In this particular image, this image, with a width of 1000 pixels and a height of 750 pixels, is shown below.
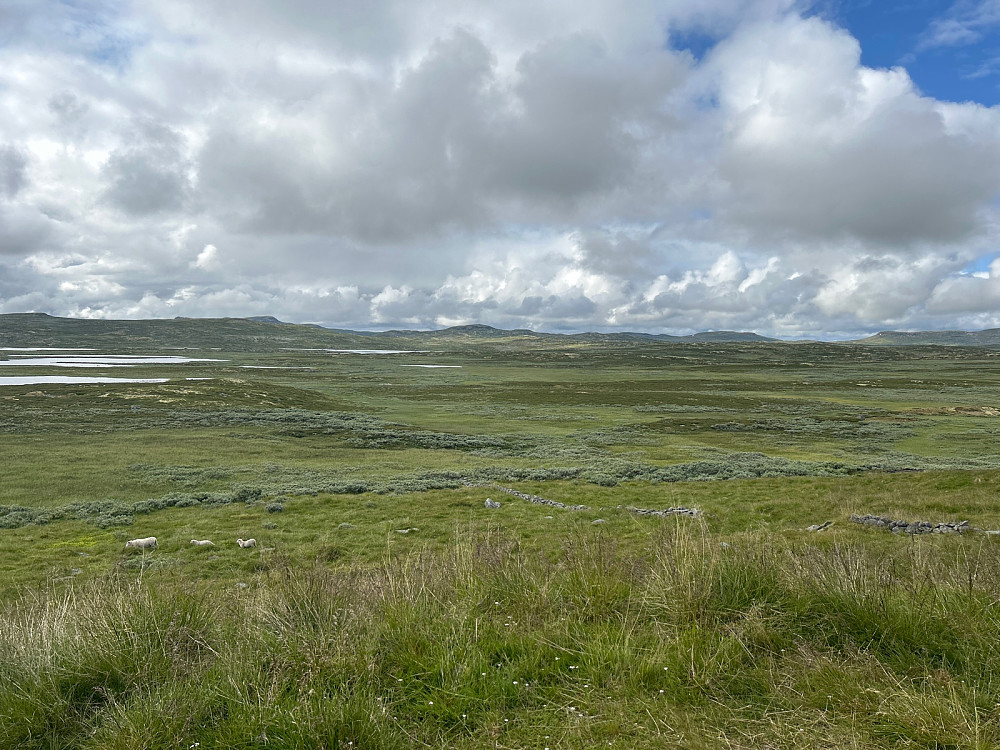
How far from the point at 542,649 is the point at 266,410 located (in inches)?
2102

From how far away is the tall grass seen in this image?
357cm

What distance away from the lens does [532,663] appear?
434cm

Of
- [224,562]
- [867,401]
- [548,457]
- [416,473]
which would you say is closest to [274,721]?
[224,562]

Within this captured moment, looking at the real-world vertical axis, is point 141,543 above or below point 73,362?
below

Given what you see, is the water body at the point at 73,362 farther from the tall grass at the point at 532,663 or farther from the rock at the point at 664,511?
the tall grass at the point at 532,663

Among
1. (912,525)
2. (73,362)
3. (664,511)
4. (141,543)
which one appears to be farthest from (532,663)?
(73,362)

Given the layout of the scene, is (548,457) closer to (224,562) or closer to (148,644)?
(224,562)

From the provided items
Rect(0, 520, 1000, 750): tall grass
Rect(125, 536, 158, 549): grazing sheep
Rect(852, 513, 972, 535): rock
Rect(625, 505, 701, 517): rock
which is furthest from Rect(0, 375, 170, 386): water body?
Rect(852, 513, 972, 535): rock

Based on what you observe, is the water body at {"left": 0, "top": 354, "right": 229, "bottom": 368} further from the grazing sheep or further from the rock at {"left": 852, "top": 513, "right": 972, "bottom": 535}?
the rock at {"left": 852, "top": 513, "right": 972, "bottom": 535}

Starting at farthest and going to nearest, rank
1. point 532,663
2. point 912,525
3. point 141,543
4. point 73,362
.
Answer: point 73,362 < point 141,543 < point 912,525 < point 532,663

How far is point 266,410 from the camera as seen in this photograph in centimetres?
5241

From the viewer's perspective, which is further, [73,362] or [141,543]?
[73,362]

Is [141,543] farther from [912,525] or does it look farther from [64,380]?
[64,380]

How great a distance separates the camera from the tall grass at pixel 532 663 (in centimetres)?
357
